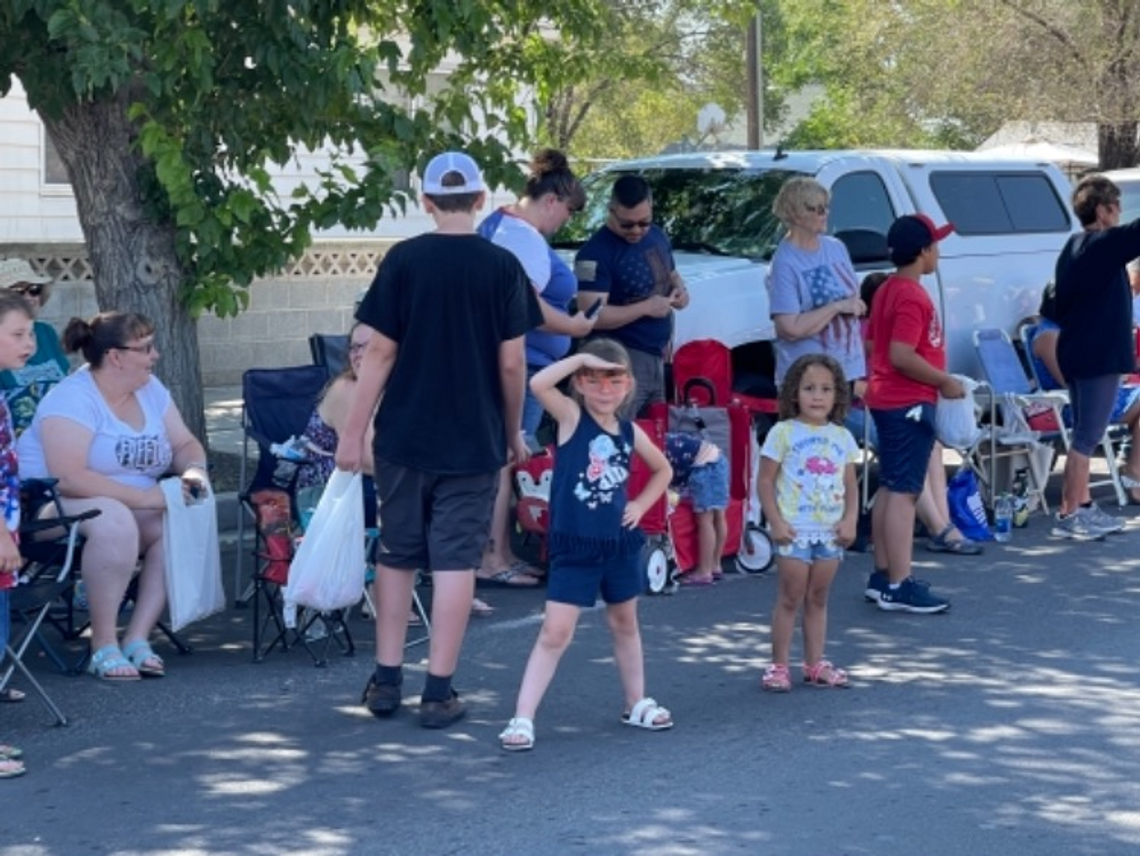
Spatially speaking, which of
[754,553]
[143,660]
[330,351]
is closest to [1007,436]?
[754,553]

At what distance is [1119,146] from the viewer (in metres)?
26.6

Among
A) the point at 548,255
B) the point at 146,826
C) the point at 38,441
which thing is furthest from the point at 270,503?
the point at 146,826

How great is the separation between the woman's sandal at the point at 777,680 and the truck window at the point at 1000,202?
609cm

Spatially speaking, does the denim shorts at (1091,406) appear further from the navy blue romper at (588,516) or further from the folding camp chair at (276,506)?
the navy blue romper at (588,516)

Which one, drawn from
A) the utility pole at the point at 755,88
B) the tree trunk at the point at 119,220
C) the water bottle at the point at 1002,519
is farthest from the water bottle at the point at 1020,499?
the utility pole at the point at 755,88

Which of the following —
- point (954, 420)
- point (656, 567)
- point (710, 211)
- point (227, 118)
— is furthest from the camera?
point (710, 211)

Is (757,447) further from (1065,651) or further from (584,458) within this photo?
(584,458)

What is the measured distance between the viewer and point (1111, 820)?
6219mm

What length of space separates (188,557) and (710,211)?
17.5 feet

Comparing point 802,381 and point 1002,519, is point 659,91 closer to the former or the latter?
point 1002,519

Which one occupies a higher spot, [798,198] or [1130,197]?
[1130,197]

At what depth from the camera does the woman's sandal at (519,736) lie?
695 centimetres

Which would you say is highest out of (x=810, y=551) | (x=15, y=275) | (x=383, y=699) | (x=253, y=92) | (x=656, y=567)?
(x=253, y=92)

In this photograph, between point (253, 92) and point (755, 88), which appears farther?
point (755, 88)
